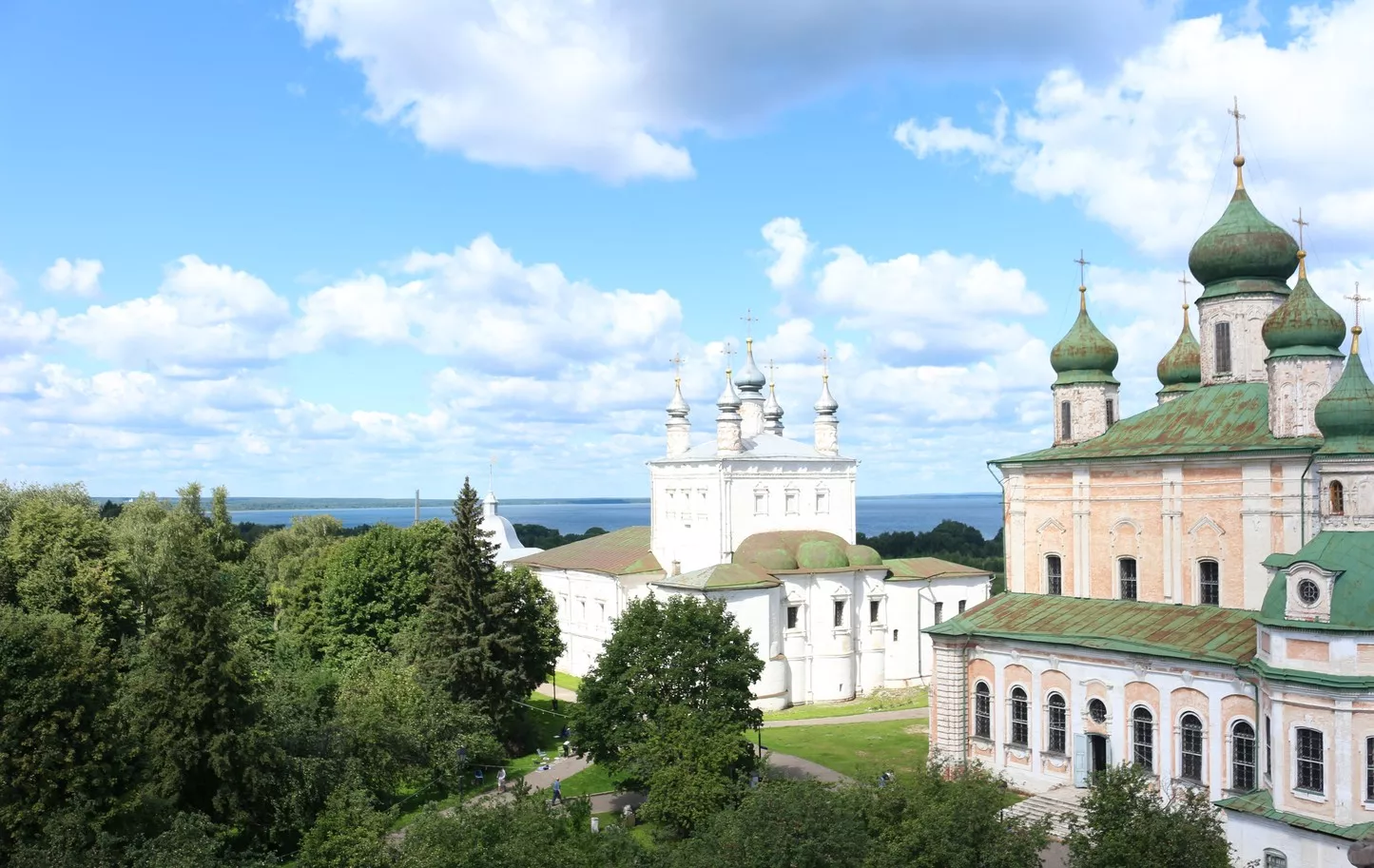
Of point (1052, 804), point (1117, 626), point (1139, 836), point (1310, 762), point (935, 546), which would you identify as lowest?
point (1052, 804)

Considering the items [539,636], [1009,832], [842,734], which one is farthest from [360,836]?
[842,734]

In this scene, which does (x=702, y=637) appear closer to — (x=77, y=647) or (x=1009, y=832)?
(x=1009, y=832)

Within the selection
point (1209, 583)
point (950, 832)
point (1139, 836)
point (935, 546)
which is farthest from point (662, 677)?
point (935, 546)

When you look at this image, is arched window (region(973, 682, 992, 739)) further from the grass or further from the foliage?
the foliage

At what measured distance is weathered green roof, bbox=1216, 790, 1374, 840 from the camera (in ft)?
67.2

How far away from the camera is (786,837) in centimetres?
1784

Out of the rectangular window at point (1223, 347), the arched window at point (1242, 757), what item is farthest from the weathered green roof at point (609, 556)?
the arched window at point (1242, 757)

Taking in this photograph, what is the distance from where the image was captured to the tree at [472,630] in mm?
32094

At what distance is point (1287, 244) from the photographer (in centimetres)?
2898

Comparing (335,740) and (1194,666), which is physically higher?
(1194,666)

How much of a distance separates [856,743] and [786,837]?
1788 cm

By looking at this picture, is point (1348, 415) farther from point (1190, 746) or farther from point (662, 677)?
point (662, 677)

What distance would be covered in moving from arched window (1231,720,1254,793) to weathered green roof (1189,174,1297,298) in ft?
37.7

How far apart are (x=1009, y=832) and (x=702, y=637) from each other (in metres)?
10.8
